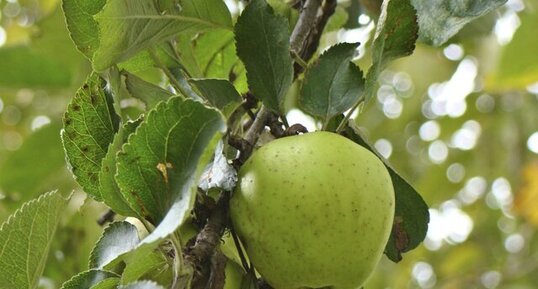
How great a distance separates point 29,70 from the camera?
1315 millimetres

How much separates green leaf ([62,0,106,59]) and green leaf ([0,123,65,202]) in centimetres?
69

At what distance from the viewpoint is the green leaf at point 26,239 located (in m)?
0.62

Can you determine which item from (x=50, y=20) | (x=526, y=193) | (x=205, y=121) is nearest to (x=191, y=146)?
(x=205, y=121)

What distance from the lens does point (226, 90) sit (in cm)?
63

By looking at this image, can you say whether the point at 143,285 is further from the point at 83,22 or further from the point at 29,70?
the point at 29,70

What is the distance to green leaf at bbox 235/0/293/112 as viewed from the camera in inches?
25.5

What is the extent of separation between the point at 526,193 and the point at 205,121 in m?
1.43

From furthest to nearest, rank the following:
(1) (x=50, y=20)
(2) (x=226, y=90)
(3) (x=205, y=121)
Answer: (1) (x=50, y=20) → (2) (x=226, y=90) → (3) (x=205, y=121)

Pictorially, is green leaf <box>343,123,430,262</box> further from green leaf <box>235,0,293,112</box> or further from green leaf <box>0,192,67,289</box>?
green leaf <box>0,192,67,289</box>

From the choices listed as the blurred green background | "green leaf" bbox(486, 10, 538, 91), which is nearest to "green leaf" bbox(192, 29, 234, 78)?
the blurred green background

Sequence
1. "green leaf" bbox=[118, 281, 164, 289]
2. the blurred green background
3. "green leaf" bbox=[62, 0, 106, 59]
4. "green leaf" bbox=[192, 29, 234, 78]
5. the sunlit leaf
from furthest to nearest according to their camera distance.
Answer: the sunlit leaf
the blurred green background
"green leaf" bbox=[192, 29, 234, 78]
"green leaf" bbox=[62, 0, 106, 59]
"green leaf" bbox=[118, 281, 164, 289]

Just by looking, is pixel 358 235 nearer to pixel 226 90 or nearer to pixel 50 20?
pixel 226 90

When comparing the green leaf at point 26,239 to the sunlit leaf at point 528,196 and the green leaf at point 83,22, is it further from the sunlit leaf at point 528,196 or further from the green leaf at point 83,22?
the sunlit leaf at point 528,196

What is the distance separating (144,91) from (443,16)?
0.26m
